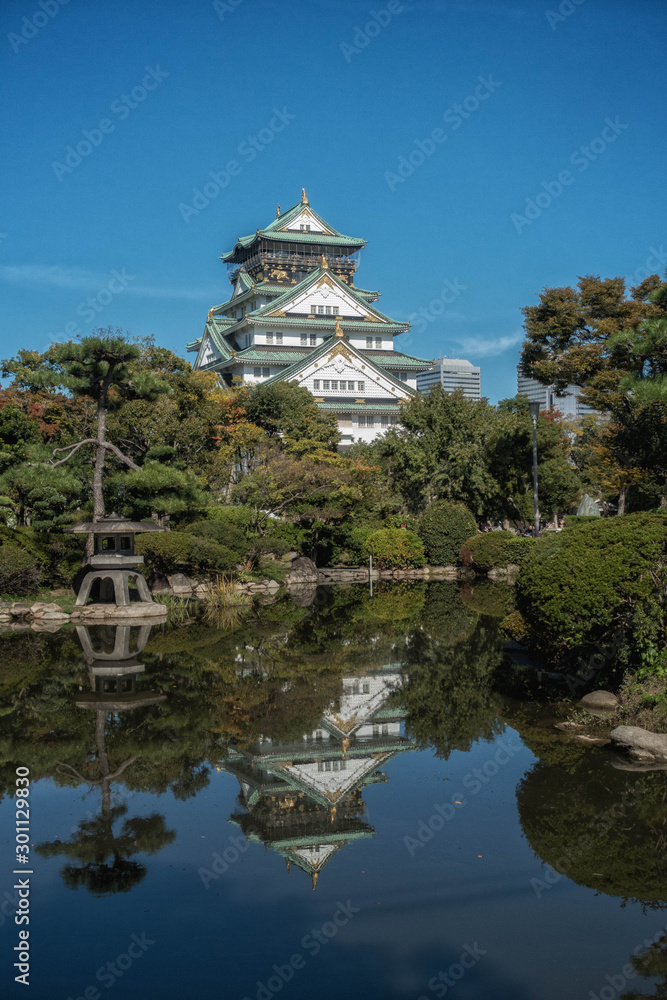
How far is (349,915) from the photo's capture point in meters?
5.65

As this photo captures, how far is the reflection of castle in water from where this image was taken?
6992 millimetres

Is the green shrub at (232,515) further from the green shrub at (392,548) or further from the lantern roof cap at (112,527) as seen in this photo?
the lantern roof cap at (112,527)

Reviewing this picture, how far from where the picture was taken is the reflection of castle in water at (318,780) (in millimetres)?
6992

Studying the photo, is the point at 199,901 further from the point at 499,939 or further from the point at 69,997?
the point at 499,939

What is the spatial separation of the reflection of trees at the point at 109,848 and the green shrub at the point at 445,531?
24.2m

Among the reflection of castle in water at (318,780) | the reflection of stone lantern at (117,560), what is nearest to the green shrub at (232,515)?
the reflection of stone lantern at (117,560)

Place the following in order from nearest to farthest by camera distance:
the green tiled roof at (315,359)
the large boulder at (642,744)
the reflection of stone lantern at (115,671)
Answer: the large boulder at (642,744) → the reflection of stone lantern at (115,671) → the green tiled roof at (315,359)

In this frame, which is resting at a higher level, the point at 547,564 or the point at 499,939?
the point at 547,564

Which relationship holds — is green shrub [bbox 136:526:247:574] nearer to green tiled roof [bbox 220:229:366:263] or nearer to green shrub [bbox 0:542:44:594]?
green shrub [bbox 0:542:44:594]

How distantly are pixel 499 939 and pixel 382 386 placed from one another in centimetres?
4165

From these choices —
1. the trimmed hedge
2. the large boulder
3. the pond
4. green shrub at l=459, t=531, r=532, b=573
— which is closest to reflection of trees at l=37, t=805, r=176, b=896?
the pond

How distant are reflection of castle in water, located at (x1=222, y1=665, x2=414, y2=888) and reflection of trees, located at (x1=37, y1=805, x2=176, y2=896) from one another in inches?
29.5

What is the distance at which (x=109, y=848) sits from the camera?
6770mm

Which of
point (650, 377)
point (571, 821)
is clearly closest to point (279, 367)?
point (650, 377)
